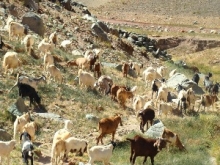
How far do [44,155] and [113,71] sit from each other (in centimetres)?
1353

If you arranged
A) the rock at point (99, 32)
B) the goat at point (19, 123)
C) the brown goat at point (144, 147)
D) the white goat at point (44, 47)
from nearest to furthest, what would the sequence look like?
1. the brown goat at point (144, 147)
2. the goat at point (19, 123)
3. the white goat at point (44, 47)
4. the rock at point (99, 32)

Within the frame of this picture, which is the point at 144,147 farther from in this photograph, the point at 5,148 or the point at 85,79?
the point at 85,79

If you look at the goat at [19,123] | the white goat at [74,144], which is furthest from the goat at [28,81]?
the white goat at [74,144]

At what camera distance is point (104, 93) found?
866 inches

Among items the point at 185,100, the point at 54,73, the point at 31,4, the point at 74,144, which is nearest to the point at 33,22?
the point at 31,4

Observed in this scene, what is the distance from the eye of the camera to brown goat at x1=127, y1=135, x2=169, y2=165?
1374 cm

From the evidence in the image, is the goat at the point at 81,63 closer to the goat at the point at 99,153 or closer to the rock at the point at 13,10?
the rock at the point at 13,10

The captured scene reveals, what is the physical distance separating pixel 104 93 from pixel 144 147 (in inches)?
329

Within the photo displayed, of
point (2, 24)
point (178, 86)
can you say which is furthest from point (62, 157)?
point (2, 24)

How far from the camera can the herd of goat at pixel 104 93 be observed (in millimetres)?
13281

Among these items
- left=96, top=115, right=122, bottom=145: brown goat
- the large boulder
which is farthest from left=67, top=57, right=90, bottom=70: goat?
left=96, top=115, right=122, bottom=145: brown goat

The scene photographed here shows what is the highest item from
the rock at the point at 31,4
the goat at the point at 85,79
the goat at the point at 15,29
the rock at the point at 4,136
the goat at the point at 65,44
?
the rock at the point at 31,4

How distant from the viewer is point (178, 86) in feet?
83.9

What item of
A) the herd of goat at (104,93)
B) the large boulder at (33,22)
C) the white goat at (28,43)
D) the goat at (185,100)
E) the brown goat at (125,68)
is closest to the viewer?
the herd of goat at (104,93)
